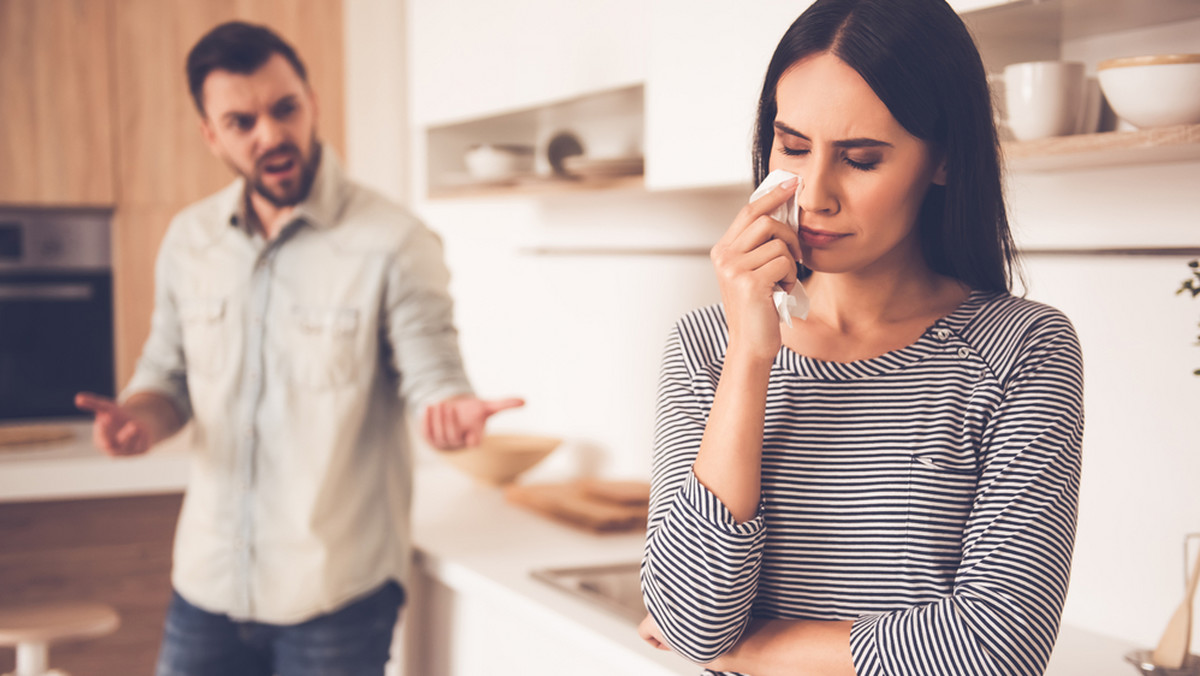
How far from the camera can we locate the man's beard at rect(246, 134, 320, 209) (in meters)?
1.78

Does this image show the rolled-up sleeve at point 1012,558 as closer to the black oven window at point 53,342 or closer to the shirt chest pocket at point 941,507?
the shirt chest pocket at point 941,507

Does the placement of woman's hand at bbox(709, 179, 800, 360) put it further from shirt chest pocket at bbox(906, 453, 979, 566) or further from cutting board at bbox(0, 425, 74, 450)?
cutting board at bbox(0, 425, 74, 450)

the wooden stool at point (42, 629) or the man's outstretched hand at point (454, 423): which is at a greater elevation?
the man's outstretched hand at point (454, 423)

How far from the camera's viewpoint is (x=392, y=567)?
1.82 meters

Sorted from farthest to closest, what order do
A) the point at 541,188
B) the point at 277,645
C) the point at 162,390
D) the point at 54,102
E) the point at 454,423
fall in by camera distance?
the point at 54,102, the point at 541,188, the point at 162,390, the point at 277,645, the point at 454,423

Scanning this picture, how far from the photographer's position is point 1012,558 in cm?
82

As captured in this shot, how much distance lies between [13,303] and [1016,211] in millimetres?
2968

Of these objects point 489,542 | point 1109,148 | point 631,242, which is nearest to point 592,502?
point 489,542

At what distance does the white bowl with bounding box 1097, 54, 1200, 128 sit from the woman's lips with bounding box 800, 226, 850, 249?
0.42 metres

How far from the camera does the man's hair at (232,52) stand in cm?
174

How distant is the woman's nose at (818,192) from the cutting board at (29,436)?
2446 millimetres

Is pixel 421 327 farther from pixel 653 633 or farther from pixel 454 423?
pixel 653 633

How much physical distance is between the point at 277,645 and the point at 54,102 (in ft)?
7.06

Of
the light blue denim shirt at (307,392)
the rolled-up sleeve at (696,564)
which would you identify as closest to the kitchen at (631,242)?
the light blue denim shirt at (307,392)
